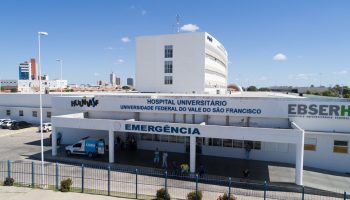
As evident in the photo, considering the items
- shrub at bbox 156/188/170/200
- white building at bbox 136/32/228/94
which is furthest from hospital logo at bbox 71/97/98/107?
white building at bbox 136/32/228/94

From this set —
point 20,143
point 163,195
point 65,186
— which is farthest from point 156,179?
point 20,143

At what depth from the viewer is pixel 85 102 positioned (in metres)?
29.4

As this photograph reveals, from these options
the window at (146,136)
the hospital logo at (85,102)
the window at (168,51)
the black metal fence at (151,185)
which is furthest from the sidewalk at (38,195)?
the window at (168,51)

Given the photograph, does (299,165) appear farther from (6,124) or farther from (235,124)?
(6,124)

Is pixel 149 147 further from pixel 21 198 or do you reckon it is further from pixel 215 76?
pixel 215 76

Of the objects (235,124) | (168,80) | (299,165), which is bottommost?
(299,165)

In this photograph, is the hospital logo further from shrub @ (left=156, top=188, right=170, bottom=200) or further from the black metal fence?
shrub @ (left=156, top=188, right=170, bottom=200)

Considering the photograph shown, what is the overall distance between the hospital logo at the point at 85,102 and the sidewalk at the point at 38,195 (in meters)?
12.4

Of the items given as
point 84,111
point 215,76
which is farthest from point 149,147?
point 215,76

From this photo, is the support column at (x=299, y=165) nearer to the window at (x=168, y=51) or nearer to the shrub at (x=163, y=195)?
the shrub at (x=163, y=195)

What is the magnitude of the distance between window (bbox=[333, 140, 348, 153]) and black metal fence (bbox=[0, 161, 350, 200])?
18.9ft

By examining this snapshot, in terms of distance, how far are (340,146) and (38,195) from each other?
22.6 metres

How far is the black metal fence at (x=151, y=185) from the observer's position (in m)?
17.3

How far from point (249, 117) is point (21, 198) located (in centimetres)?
1846
